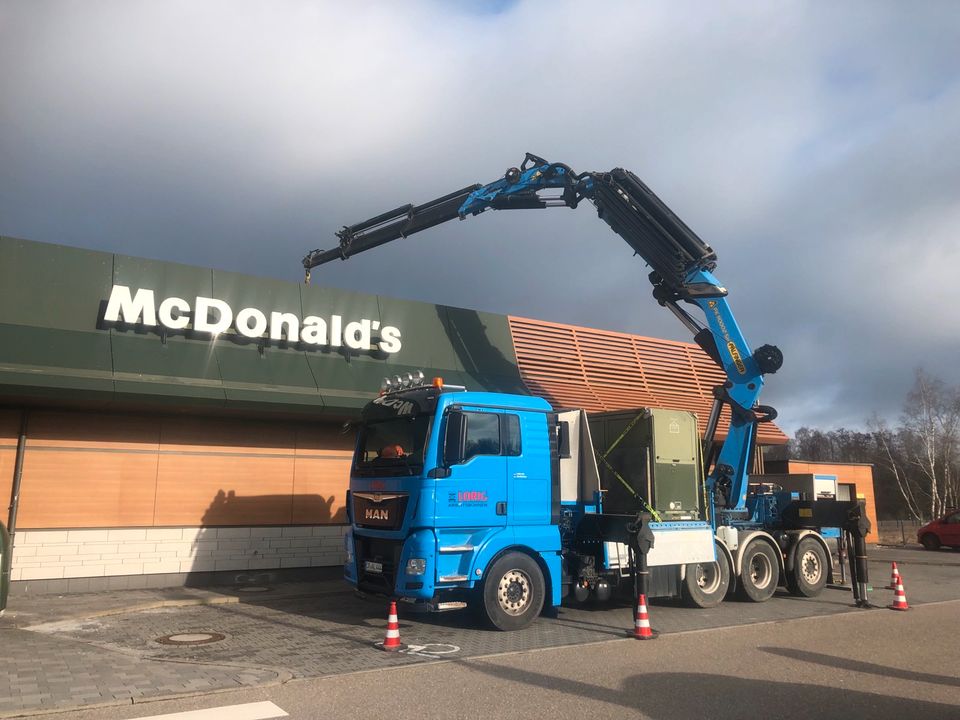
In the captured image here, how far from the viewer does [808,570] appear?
1405 cm

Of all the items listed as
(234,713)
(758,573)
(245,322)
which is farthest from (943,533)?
(234,713)

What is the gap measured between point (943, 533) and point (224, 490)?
2601cm

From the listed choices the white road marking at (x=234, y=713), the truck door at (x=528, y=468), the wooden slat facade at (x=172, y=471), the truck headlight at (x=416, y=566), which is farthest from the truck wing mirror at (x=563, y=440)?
the wooden slat facade at (x=172, y=471)

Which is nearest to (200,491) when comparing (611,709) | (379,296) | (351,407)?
(351,407)

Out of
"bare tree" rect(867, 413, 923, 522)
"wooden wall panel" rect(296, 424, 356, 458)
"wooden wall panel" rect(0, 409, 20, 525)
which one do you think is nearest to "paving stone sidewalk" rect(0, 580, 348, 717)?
"wooden wall panel" rect(0, 409, 20, 525)

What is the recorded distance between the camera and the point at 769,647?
8820 millimetres

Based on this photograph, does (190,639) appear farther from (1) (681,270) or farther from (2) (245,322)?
(1) (681,270)

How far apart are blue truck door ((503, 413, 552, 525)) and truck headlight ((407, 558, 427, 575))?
4.73 ft

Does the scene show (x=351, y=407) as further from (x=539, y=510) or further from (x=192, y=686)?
(x=192, y=686)

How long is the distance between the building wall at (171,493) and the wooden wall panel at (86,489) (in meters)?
0.02

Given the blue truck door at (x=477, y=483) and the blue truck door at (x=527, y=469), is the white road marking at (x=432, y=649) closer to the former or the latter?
the blue truck door at (x=477, y=483)

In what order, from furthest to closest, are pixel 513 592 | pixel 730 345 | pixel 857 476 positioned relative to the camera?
pixel 857 476
pixel 730 345
pixel 513 592

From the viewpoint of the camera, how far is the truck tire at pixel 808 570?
1377 cm

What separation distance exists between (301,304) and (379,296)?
6.36ft
